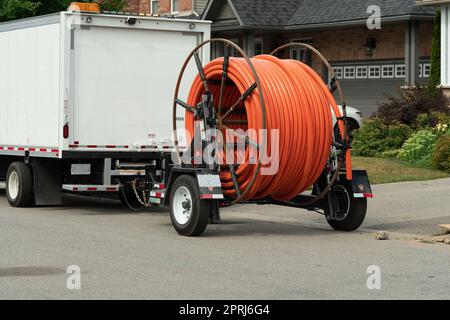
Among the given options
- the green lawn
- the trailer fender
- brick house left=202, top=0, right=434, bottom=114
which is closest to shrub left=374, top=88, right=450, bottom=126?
the green lawn

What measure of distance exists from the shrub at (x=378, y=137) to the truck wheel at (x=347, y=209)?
1037cm

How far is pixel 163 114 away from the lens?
18.0 metres

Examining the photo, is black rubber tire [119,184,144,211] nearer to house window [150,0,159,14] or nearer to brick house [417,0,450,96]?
brick house [417,0,450,96]

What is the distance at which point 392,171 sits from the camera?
22500 mm

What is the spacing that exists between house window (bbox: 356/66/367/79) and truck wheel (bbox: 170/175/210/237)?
21731 mm

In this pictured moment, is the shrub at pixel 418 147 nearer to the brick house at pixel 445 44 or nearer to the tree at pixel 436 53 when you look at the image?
the brick house at pixel 445 44

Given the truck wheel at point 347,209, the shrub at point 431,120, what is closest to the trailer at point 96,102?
the truck wheel at point 347,209

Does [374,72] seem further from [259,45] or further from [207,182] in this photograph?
[207,182]

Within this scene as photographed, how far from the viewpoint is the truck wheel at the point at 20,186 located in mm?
18125

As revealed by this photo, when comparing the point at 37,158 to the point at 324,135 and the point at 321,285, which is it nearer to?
the point at 324,135

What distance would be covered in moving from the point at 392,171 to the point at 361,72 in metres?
13.7

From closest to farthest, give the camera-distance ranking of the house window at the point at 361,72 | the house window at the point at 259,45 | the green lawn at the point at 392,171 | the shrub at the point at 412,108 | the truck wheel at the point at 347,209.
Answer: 1. the truck wheel at the point at 347,209
2. the green lawn at the point at 392,171
3. the shrub at the point at 412,108
4. the house window at the point at 361,72
5. the house window at the point at 259,45

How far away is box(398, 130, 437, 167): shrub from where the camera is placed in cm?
2402
